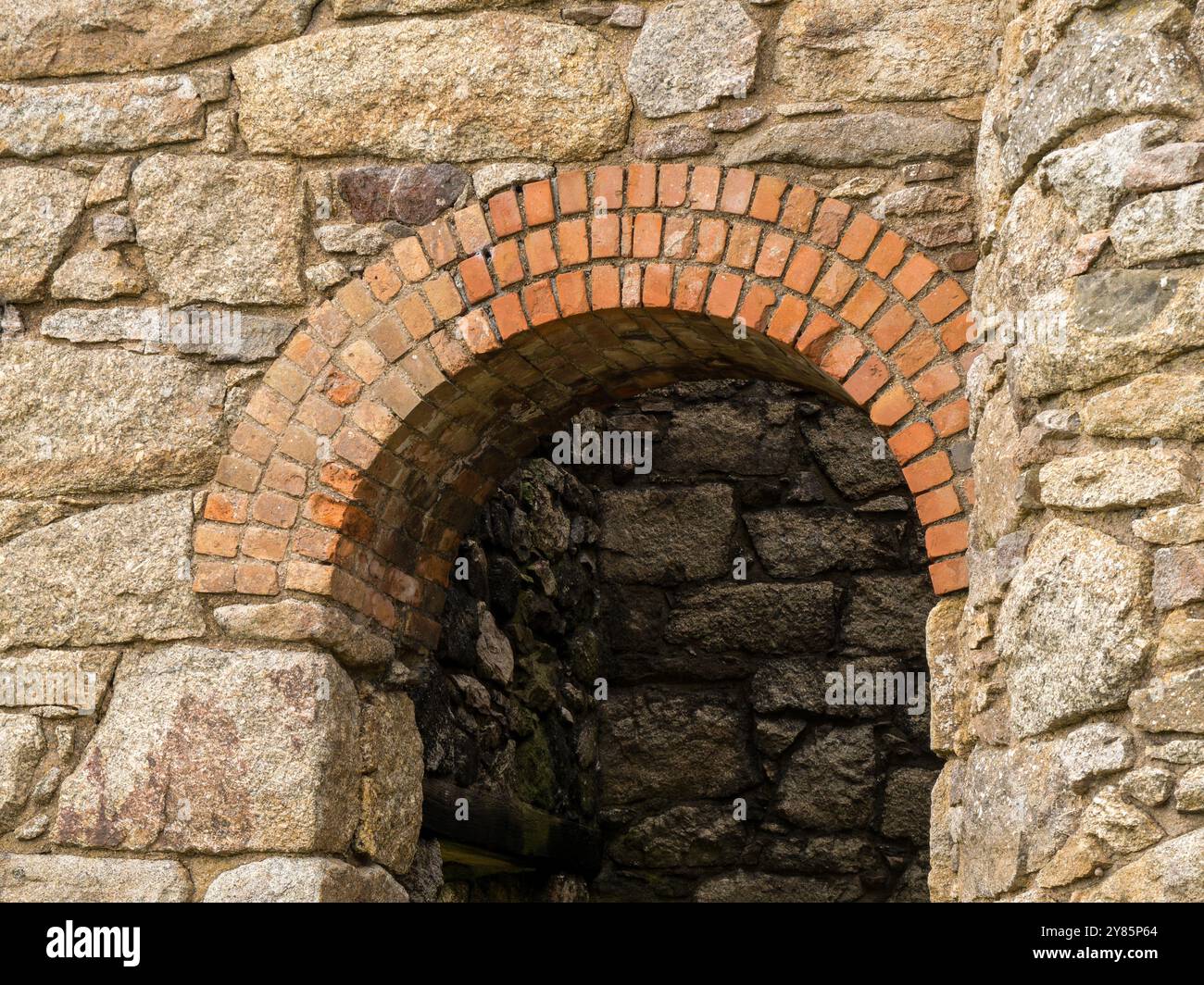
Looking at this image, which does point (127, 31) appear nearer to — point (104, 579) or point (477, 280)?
point (477, 280)

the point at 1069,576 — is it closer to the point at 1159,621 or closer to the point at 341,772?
the point at 1159,621

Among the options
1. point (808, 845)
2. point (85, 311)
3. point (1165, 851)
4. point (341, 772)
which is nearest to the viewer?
point (1165, 851)

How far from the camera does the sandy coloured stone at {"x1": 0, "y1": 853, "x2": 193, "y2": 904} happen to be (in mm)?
3045

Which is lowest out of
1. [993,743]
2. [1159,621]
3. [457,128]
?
[993,743]

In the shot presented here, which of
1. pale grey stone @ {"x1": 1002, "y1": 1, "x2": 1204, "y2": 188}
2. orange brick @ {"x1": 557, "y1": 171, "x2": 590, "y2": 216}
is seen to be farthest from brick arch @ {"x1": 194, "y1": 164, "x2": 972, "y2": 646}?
pale grey stone @ {"x1": 1002, "y1": 1, "x2": 1204, "y2": 188}

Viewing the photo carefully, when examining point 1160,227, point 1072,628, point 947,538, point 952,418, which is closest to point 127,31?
point 952,418

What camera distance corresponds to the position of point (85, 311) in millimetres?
3426

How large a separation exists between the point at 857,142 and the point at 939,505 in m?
0.82

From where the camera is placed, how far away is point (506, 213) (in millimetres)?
3254

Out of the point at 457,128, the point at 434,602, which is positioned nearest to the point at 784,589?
the point at 434,602

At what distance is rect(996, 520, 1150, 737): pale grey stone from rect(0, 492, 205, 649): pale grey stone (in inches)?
70.2

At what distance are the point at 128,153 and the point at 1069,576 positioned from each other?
2.39 m

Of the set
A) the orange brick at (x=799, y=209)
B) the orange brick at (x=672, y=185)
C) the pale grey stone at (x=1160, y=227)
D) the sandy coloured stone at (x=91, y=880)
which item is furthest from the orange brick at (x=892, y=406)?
the sandy coloured stone at (x=91, y=880)

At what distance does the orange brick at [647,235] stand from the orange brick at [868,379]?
0.51 m
